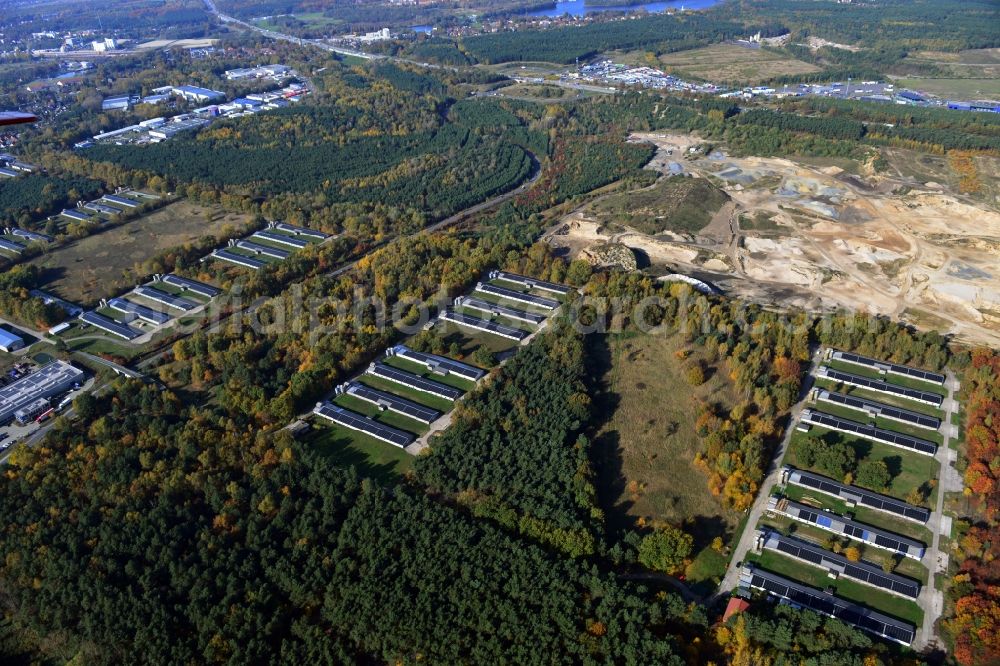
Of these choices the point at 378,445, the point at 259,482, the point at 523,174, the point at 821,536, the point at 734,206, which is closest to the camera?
the point at 821,536

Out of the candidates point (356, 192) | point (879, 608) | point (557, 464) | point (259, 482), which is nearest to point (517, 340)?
point (557, 464)

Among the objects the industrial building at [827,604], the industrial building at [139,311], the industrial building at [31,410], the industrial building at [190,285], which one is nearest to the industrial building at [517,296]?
the industrial building at [190,285]

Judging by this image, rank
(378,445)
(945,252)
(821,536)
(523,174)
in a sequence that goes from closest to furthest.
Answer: (821,536) < (378,445) < (945,252) < (523,174)

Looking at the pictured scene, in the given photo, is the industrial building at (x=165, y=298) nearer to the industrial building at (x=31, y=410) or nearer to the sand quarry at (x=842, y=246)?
the industrial building at (x=31, y=410)

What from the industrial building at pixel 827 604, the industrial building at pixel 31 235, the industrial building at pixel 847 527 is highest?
the industrial building at pixel 31 235

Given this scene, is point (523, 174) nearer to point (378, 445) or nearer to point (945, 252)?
point (945, 252)

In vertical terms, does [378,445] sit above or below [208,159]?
below

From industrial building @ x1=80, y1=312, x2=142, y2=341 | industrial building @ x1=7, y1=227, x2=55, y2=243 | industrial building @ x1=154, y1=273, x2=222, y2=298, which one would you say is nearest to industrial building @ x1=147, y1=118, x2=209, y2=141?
industrial building @ x1=7, y1=227, x2=55, y2=243
